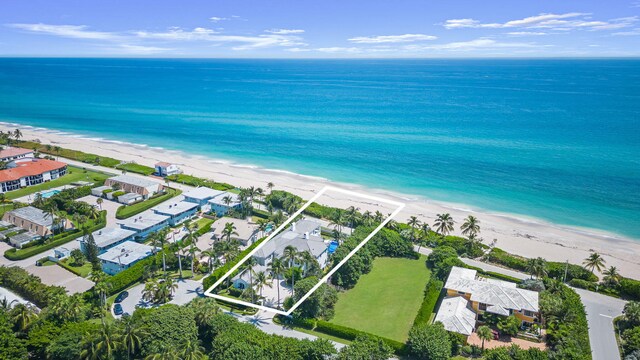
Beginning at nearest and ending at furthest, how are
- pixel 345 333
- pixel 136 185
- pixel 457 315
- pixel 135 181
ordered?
pixel 345 333 → pixel 457 315 → pixel 136 185 → pixel 135 181

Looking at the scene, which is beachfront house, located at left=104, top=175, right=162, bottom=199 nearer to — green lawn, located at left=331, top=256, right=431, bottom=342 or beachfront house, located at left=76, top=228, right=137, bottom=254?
beachfront house, located at left=76, top=228, right=137, bottom=254

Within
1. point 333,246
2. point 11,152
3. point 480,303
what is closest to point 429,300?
point 480,303

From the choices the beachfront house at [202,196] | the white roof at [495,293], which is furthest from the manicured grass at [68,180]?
the white roof at [495,293]

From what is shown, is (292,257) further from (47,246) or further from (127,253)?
(47,246)

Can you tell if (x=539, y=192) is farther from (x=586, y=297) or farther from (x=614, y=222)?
(x=586, y=297)

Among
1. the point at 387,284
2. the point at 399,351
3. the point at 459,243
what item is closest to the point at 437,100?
the point at 459,243
